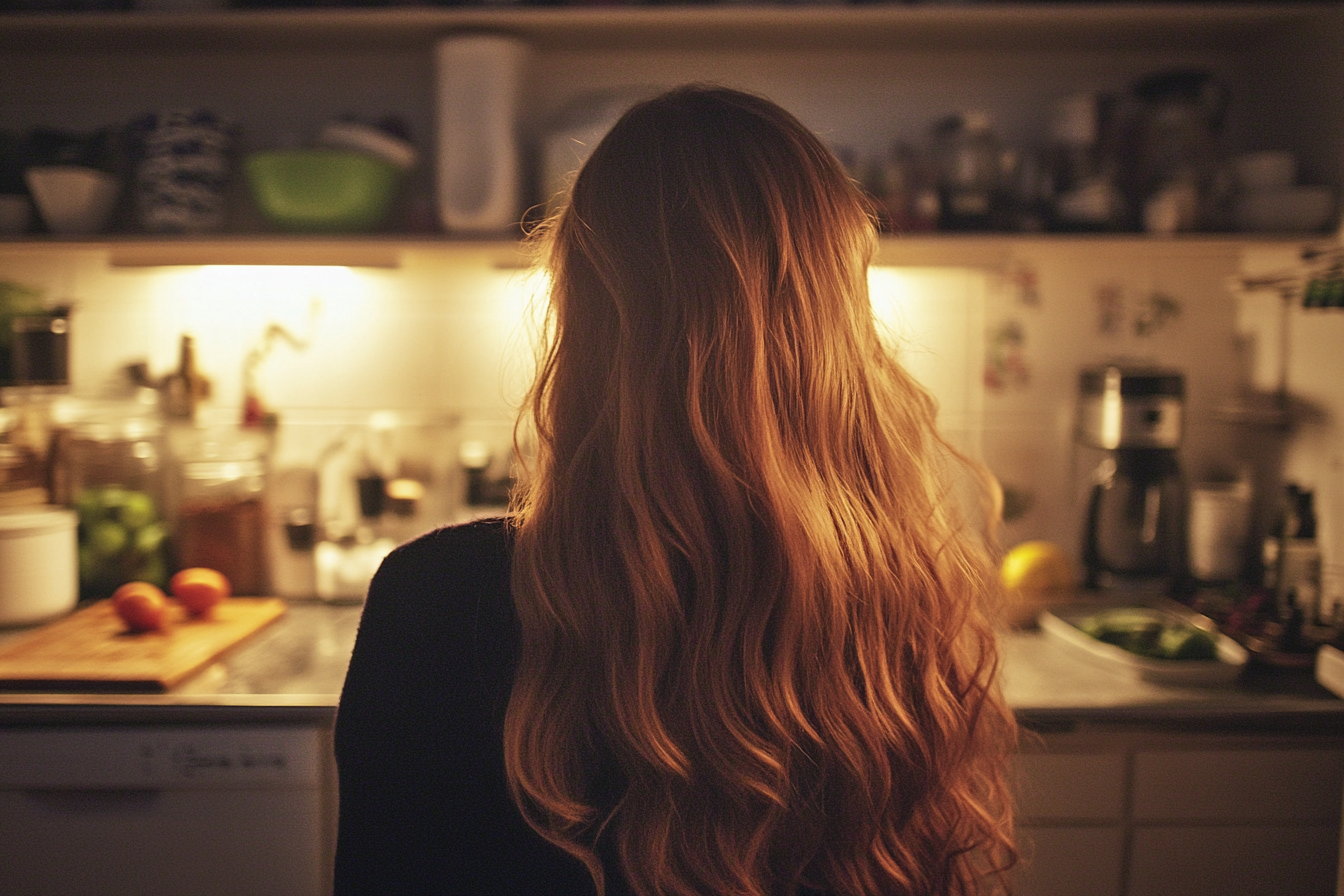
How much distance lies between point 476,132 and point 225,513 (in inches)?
35.8

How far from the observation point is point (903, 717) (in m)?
0.72

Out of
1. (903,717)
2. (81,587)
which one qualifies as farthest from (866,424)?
(81,587)

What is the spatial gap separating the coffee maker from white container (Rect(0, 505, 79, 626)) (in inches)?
76.8

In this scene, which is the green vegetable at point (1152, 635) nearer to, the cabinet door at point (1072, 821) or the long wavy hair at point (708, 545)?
the cabinet door at point (1072, 821)

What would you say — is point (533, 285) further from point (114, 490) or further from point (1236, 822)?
point (1236, 822)

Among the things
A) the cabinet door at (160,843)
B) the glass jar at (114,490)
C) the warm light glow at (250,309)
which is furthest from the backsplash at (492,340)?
the cabinet door at (160,843)

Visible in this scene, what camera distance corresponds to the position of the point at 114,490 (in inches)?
70.1

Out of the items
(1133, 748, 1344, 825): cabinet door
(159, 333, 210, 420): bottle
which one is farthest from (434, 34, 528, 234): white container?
(1133, 748, 1344, 825): cabinet door

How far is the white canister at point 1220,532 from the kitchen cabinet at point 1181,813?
49 cm

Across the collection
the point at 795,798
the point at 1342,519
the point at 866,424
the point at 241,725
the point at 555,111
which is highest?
the point at 555,111

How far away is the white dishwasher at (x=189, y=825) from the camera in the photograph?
4.15ft

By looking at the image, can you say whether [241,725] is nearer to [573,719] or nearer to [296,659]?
Result: [296,659]

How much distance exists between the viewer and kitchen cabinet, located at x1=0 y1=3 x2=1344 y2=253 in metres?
1.68

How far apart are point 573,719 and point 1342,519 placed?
149 centimetres
